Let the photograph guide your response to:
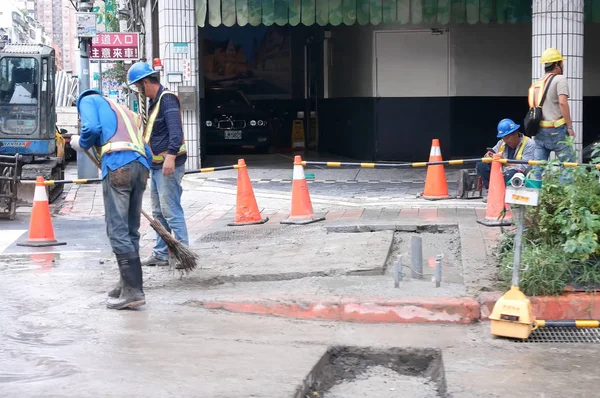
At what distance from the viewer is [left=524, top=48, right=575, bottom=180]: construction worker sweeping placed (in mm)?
9734

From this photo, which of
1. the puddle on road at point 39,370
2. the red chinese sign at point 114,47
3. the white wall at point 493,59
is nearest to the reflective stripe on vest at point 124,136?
the puddle on road at point 39,370

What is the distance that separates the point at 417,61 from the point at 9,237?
423 inches

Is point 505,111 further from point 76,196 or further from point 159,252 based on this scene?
point 159,252

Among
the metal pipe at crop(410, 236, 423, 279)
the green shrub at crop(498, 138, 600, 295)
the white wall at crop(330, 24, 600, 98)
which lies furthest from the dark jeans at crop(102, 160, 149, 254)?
the white wall at crop(330, 24, 600, 98)

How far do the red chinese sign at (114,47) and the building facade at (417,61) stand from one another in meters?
0.66

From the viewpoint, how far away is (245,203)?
11.2 metres

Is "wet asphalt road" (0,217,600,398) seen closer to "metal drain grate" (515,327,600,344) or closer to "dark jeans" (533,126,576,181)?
"metal drain grate" (515,327,600,344)

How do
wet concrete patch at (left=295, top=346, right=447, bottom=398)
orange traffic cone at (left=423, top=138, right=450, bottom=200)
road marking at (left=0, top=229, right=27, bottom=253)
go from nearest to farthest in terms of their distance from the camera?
wet concrete patch at (left=295, top=346, right=447, bottom=398)
road marking at (left=0, top=229, right=27, bottom=253)
orange traffic cone at (left=423, top=138, right=450, bottom=200)

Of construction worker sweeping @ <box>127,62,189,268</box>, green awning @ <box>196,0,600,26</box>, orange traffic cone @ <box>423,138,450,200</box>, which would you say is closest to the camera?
construction worker sweeping @ <box>127,62,189,268</box>

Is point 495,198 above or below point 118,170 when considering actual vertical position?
below

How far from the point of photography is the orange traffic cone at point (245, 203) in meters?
11.2

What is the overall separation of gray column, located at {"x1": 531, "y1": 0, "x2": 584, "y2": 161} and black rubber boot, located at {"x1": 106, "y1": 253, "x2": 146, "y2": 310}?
31.9 ft

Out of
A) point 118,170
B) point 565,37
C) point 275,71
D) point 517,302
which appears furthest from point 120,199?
point 275,71

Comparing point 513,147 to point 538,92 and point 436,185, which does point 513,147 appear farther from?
point 436,185
